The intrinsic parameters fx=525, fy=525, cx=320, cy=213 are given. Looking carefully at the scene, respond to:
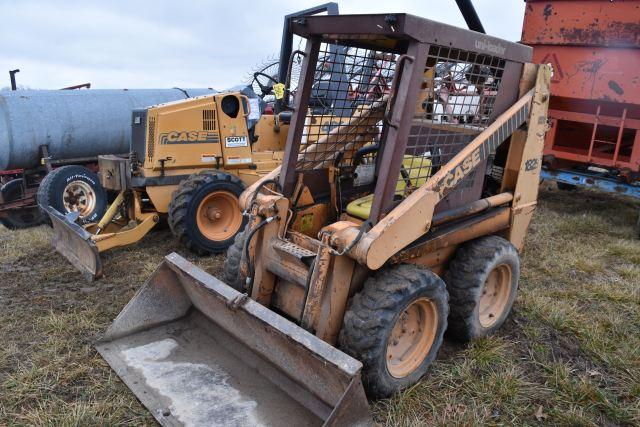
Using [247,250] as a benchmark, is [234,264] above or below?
below

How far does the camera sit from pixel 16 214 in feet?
22.2

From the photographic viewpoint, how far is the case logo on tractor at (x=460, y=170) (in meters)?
2.96

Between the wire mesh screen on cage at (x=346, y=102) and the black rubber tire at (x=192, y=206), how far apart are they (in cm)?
166

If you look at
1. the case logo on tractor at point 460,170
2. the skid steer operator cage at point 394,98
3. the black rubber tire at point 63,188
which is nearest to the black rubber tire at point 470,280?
the skid steer operator cage at point 394,98

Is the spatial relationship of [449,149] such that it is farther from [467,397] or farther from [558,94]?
[558,94]

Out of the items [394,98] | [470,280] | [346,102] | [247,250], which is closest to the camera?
[394,98]

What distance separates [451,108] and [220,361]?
212cm

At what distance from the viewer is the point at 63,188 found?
563 cm

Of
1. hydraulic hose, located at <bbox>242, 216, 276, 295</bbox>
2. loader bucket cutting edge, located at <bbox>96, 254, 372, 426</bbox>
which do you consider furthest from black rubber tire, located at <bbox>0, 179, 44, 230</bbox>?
hydraulic hose, located at <bbox>242, 216, 276, 295</bbox>

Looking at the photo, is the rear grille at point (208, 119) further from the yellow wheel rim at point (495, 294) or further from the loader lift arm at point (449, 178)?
the yellow wheel rim at point (495, 294)

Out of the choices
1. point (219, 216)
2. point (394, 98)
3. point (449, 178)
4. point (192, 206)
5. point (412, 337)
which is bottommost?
point (412, 337)

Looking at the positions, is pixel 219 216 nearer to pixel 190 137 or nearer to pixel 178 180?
pixel 178 180

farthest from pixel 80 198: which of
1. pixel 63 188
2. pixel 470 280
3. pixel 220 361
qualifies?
pixel 470 280

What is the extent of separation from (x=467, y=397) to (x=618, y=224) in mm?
4892
